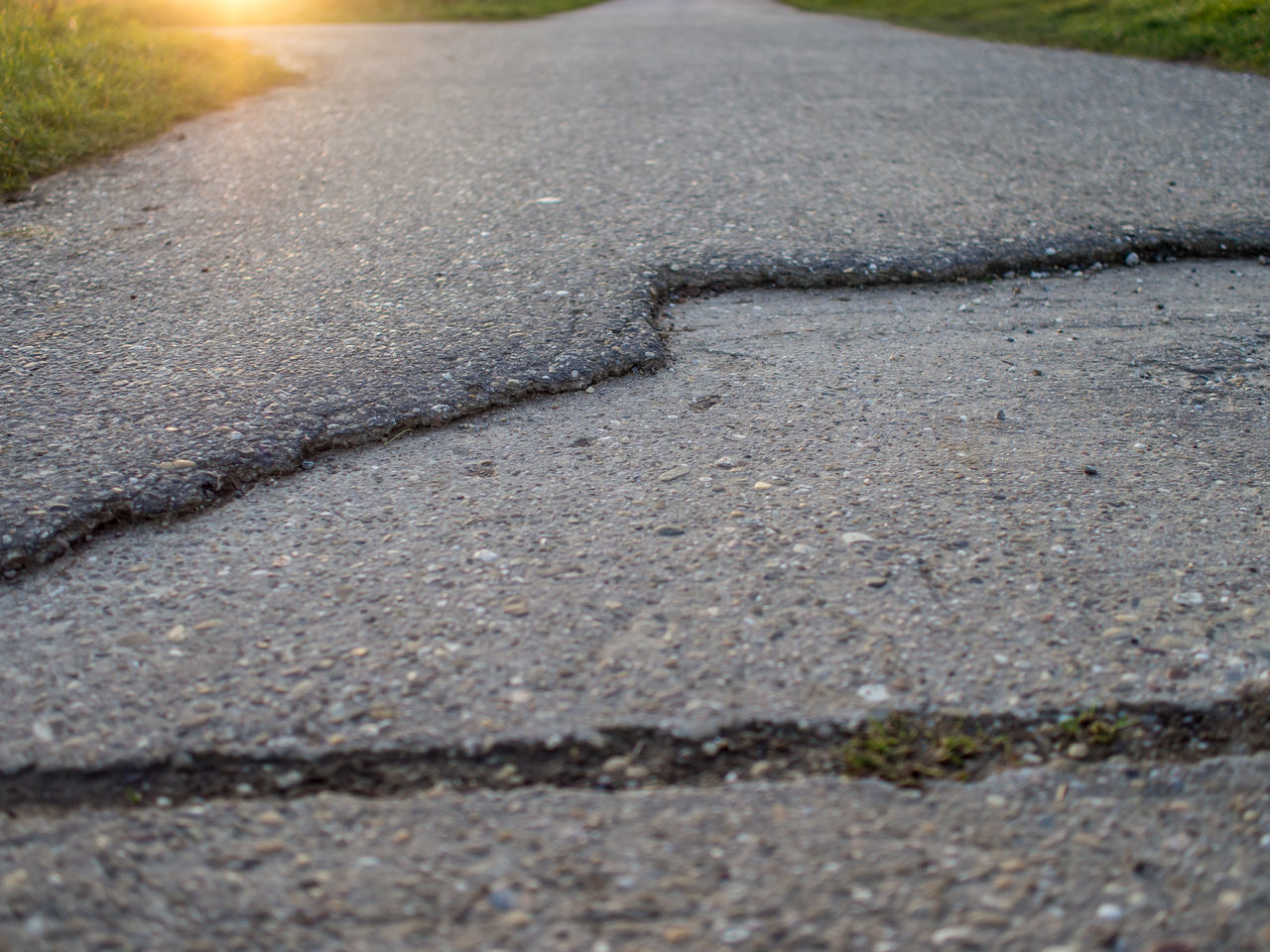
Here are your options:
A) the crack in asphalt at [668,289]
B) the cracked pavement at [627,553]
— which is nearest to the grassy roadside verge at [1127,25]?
the cracked pavement at [627,553]

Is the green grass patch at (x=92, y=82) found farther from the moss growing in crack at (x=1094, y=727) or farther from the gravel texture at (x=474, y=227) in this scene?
the moss growing in crack at (x=1094, y=727)

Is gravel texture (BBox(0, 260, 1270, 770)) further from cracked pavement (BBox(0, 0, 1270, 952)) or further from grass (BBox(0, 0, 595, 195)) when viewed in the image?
grass (BBox(0, 0, 595, 195))

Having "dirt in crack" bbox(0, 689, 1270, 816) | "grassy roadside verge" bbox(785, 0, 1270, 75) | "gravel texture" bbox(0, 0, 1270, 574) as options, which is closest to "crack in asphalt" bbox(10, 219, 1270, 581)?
→ "gravel texture" bbox(0, 0, 1270, 574)

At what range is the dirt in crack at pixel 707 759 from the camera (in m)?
1.66

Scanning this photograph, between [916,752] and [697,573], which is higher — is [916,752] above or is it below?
below

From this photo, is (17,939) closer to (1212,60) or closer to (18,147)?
(18,147)

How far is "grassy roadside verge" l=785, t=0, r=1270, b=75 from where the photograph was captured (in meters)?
7.87

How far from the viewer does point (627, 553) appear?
2.20 meters

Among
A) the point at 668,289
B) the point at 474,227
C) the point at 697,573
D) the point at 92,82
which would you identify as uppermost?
the point at 92,82

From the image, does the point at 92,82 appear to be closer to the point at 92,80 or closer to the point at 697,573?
the point at 92,80

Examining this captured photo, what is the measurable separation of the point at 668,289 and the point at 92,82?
4.27 meters

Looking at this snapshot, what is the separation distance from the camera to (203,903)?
57.3 inches

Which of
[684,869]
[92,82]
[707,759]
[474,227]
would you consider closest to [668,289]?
[474,227]

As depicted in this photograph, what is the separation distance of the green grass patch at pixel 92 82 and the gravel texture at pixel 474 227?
256 mm
